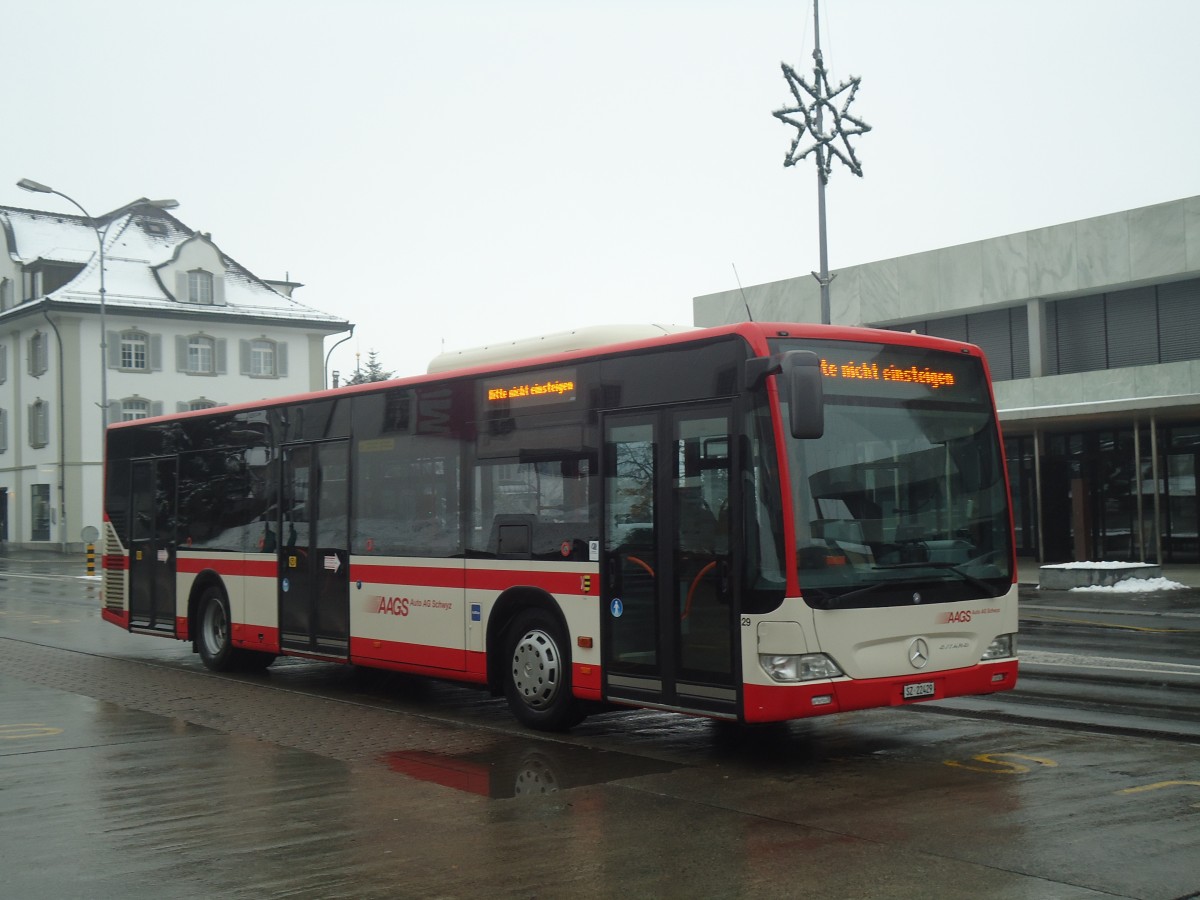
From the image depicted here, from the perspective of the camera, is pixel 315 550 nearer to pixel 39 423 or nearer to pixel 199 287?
pixel 39 423

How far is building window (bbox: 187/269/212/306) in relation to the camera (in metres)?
65.9

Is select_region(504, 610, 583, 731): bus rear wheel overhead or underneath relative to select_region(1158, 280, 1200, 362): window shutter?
underneath

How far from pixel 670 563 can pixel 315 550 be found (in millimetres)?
5506

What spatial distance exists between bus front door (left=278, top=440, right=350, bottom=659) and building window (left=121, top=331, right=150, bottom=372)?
51.0 metres

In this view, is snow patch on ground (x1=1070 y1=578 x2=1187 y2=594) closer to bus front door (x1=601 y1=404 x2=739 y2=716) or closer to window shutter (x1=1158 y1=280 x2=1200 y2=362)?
window shutter (x1=1158 y1=280 x2=1200 y2=362)

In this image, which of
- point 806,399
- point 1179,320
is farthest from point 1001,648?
point 1179,320

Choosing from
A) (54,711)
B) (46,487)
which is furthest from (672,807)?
(46,487)

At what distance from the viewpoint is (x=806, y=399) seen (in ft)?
28.2

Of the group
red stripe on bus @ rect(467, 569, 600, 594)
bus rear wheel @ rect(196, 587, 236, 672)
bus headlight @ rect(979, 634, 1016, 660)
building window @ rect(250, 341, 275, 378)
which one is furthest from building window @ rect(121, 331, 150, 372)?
bus headlight @ rect(979, 634, 1016, 660)

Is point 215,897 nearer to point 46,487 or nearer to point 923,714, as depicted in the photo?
point 923,714

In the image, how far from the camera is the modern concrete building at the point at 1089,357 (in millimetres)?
32062

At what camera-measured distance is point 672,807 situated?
313 inches

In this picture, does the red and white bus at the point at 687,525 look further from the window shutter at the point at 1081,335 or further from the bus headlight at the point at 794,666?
the window shutter at the point at 1081,335

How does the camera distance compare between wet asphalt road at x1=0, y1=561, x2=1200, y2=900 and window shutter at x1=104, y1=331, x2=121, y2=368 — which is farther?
window shutter at x1=104, y1=331, x2=121, y2=368
